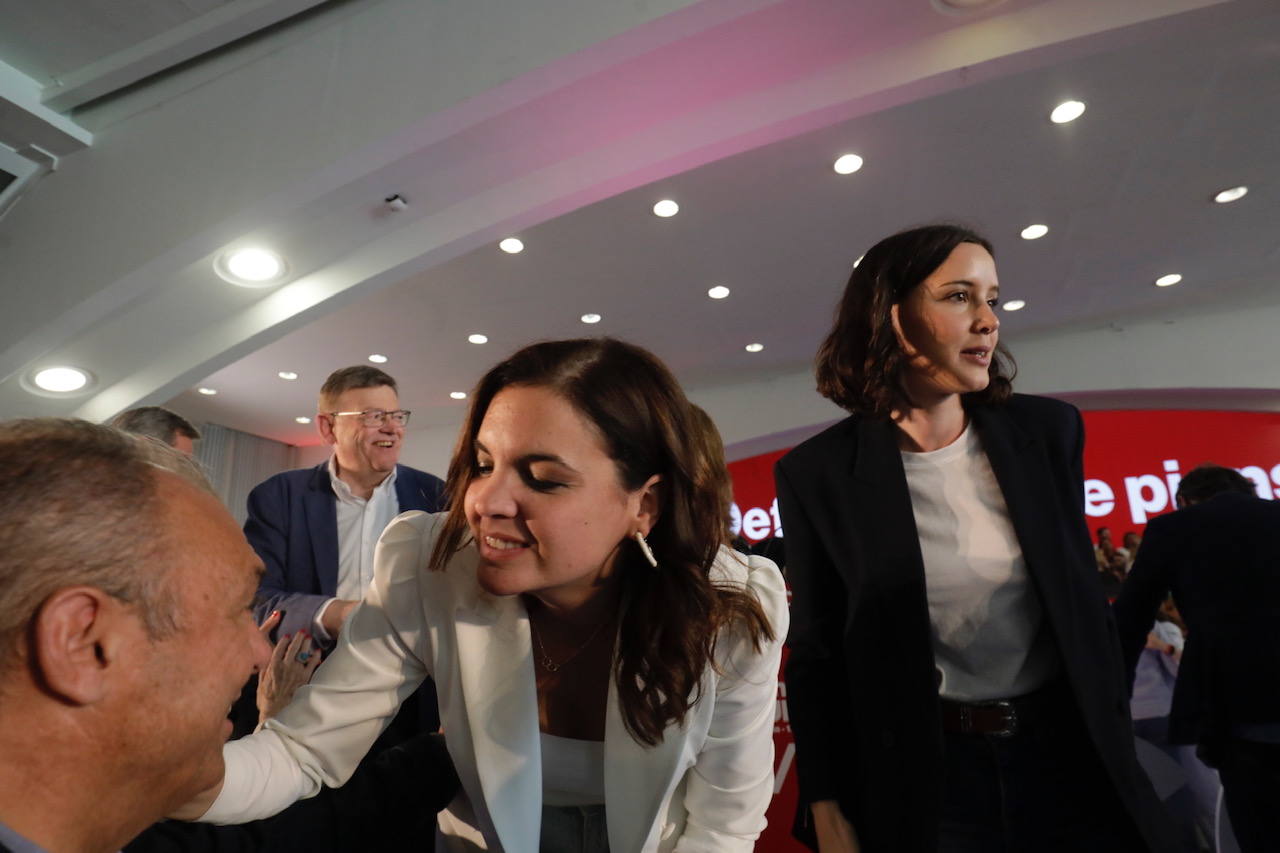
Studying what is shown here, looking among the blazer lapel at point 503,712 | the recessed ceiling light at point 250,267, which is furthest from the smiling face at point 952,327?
the recessed ceiling light at point 250,267

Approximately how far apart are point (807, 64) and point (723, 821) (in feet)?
10.5

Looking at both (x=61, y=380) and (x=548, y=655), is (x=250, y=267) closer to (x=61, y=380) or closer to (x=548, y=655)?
(x=61, y=380)

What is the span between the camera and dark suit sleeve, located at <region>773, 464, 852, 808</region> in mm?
1341

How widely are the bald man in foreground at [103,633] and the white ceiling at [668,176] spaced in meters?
2.13

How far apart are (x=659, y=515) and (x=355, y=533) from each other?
1488mm

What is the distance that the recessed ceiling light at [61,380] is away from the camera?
10.7ft

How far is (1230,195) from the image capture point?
17.3 ft

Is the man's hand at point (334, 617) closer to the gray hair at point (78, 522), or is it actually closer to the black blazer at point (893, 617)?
the black blazer at point (893, 617)

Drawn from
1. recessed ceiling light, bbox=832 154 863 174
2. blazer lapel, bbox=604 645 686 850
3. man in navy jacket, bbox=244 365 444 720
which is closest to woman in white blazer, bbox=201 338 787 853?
blazer lapel, bbox=604 645 686 850

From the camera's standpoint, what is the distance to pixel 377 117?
2.49m

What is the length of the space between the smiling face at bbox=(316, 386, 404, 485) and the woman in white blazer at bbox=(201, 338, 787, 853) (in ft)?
3.93

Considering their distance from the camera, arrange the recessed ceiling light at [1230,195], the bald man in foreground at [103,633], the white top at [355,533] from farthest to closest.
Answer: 1. the recessed ceiling light at [1230,195]
2. the white top at [355,533]
3. the bald man in foreground at [103,633]

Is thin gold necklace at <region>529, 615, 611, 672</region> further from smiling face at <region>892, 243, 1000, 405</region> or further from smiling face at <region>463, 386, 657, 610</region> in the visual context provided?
smiling face at <region>892, 243, 1000, 405</region>

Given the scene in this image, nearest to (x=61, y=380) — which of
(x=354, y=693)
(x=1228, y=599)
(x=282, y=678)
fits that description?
(x=282, y=678)
